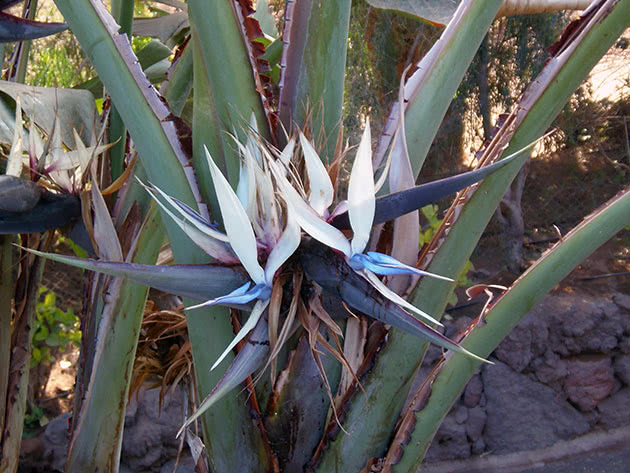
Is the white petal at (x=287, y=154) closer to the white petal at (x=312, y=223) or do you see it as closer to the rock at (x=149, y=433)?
the white petal at (x=312, y=223)

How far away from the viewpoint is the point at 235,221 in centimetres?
37

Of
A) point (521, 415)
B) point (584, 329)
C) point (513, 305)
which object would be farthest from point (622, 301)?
point (513, 305)

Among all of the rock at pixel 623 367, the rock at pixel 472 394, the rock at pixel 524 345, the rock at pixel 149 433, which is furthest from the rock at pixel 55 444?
the rock at pixel 623 367

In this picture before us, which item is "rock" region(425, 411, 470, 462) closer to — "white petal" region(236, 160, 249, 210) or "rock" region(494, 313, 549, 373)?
"rock" region(494, 313, 549, 373)

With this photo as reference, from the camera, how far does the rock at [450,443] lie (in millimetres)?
2209

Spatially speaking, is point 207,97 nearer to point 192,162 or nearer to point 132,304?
point 192,162

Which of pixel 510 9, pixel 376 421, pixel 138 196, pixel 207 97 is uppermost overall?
pixel 510 9

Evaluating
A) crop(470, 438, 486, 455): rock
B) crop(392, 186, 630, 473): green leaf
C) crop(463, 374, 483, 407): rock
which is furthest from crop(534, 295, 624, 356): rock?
crop(392, 186, 630, 473): green leaf

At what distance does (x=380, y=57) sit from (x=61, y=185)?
75.7 inches

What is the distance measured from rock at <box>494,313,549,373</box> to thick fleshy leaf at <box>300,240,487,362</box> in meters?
2.01

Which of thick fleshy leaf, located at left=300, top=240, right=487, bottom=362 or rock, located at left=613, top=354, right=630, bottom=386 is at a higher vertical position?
thick fleshy leaf, located at left=300, top=240, right=487, bottom=362

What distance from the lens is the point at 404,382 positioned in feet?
1.79

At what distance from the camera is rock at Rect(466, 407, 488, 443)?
7.33ft

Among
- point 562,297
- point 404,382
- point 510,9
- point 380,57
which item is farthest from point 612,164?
point 404,382
